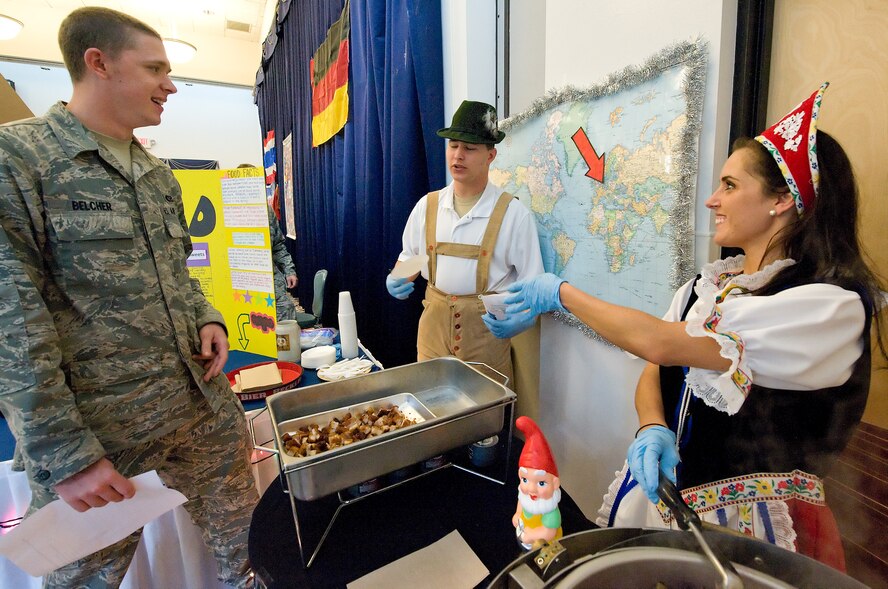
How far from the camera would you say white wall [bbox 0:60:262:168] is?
17.0 feet

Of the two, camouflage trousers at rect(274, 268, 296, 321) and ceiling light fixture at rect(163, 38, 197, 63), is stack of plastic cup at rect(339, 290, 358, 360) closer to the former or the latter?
camouflage trousers at rect(274, 268, 296, 321)

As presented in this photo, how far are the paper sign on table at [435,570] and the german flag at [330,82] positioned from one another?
2.61 metres

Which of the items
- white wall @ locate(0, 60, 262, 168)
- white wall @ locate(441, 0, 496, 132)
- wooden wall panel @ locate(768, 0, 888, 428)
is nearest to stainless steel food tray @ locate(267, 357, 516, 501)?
wooden wall panel @ locate(768, 0, 888, 428)

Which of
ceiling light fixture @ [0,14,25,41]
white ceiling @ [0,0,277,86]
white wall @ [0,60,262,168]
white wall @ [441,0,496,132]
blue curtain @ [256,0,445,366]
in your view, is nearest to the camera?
white wall @ [441,0,496,132]

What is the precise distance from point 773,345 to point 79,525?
1281mm

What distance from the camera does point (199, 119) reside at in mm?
5941

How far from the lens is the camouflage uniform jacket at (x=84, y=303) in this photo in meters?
0.77

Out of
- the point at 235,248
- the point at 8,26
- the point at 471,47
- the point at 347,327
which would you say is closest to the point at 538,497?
the point at 347,327

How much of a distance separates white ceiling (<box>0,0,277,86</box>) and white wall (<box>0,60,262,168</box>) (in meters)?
0.27

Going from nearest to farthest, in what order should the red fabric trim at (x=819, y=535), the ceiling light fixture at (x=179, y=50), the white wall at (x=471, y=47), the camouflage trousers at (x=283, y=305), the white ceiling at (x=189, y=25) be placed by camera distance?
the red fabric trim at (x=819, y=535) → the white wall at (x=471, y=47) → the camouflage trousers at (x=283, y=305) → the ceiling light fixture at (x=179, y=50) → the white ceiling at (x=189, y=25)

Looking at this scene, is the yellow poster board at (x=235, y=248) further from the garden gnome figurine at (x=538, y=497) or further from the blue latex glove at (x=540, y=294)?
the garden gnome figurine at (x=538, y=497)

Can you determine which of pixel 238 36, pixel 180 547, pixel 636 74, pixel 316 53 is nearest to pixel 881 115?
pixel 636 74

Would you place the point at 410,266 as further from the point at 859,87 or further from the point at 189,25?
the point at 189,25

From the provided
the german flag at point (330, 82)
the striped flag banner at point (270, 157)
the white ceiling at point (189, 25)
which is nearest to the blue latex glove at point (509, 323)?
the german flag at point (330, 82)
